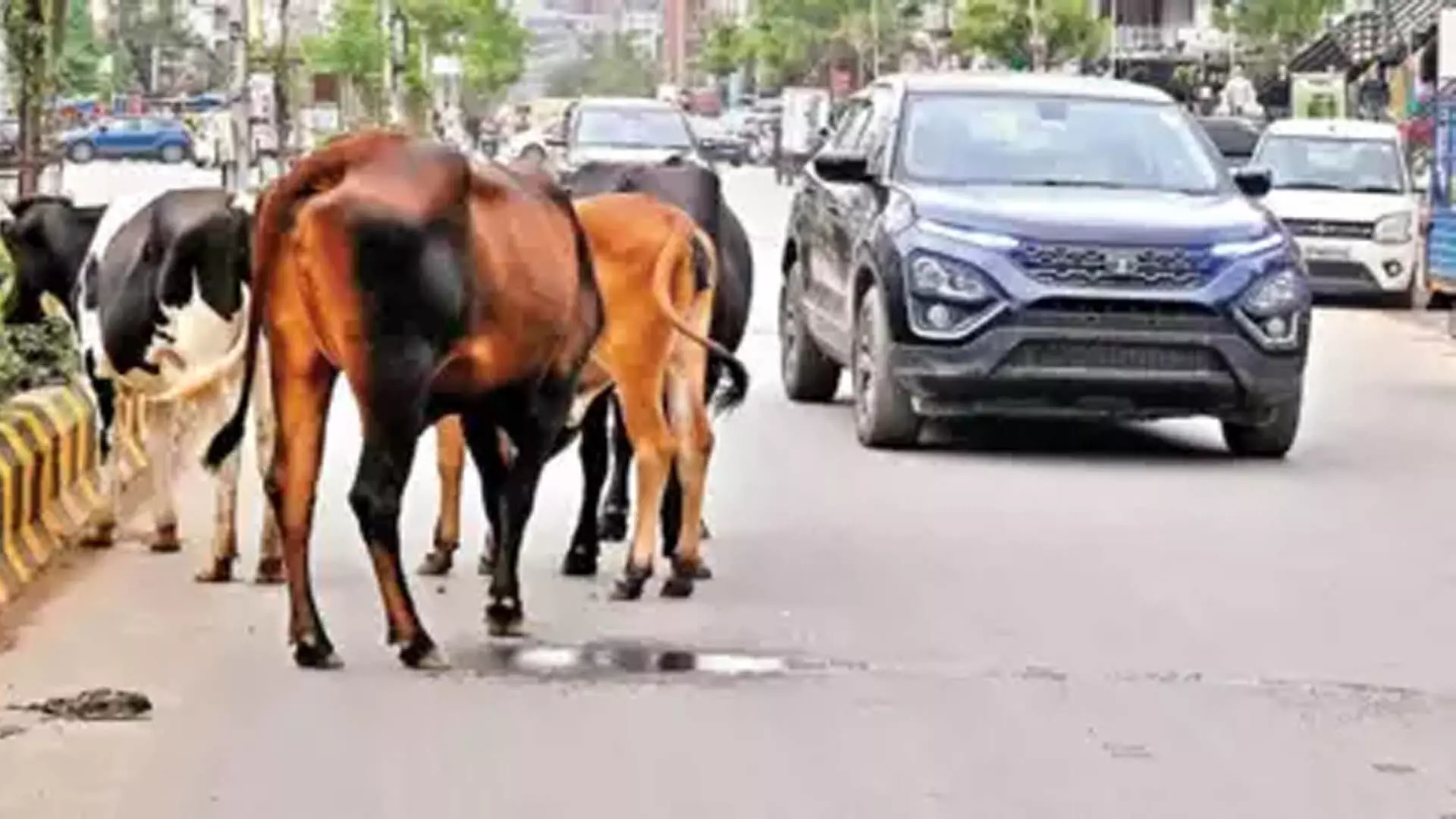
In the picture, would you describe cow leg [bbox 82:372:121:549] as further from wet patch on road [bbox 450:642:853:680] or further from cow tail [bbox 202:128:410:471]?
wet patch on road [bbox 450:642:853:680]

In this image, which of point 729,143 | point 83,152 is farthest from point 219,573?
point 729,143

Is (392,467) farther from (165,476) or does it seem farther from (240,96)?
(240,96)

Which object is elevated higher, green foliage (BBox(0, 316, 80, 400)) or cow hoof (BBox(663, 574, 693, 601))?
green foliage (BBox(0, 316, 80, 400))

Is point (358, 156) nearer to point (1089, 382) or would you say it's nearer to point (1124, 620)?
point (1124, 620)

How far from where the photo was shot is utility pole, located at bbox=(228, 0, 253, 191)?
33969mm

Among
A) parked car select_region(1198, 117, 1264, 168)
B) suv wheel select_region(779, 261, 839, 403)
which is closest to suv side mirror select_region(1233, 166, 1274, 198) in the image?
suv wheel select_region(779, 261, 839, 403)

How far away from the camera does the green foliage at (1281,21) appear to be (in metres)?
81.9

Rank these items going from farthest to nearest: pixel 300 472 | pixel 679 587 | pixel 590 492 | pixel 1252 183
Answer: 1. pixel 1252 183
2. pixel 590 492
3. pixel 679 587
4. pixel 300 472

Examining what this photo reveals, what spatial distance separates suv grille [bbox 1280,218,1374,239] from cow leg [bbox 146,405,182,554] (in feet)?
68.1

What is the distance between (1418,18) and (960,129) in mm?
51040

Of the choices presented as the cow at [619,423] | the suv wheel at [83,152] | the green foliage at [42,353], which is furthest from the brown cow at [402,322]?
the suv wheel at [83,152]

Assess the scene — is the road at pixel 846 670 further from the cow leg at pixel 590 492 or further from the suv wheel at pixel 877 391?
the suv wheel at pixel 877 391

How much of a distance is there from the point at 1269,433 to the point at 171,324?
690cm

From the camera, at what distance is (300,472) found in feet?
36.0
